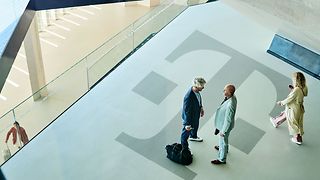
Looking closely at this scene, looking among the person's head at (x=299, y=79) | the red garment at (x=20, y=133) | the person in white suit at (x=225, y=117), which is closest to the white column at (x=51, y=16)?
the red garment at (x=20, y=133)

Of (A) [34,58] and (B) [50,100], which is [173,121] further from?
(A) [34,58]

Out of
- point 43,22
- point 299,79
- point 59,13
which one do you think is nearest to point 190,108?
point 299,79

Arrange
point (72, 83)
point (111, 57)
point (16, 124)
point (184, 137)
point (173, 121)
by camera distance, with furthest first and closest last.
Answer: point (173, 121) → point (111, 57) → point (72, 83) → point (184, 137) → point (16, 124)

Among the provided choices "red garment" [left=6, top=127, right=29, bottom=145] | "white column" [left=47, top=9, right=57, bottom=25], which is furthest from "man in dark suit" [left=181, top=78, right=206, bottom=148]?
"white column" [left=47, top=9, right=57, bottom=25]

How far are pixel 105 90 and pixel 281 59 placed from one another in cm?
349

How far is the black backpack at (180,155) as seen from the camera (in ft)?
20.2

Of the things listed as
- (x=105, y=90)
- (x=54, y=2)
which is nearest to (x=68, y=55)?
(x=54, y=2)

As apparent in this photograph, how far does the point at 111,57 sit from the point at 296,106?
9.16 feet

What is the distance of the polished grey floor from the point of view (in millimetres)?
6191

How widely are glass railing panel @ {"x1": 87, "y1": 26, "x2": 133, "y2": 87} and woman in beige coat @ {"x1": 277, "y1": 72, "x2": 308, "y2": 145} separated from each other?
2.48m

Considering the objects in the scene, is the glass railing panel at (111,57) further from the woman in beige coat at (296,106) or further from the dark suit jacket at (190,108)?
the woman in beige coat at (296,106)

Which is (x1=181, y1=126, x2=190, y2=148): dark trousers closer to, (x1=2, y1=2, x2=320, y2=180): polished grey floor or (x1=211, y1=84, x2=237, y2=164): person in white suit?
(x1=2, y1=2, x2=320, y2=180): polished grey floor

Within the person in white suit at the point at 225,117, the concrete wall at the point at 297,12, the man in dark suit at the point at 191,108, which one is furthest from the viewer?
the man in dark suit at the point at 191,108

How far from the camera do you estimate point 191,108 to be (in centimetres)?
588
